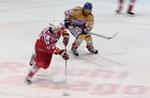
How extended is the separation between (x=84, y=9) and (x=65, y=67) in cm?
75

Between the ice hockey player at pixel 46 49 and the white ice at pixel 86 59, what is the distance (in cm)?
16

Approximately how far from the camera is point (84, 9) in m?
6.70

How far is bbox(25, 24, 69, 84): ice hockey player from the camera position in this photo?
5.84 m

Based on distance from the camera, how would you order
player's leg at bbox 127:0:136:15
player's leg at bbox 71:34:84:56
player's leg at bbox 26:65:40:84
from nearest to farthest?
player's leg at bbox 26:65:40:84 → player's leg at bbox 71:34:84:56 → player's leg at bbox 127:0:136:15

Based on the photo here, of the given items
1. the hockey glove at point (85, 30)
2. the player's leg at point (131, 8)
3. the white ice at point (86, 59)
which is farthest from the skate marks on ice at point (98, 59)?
the player's leg at point (131, 8)

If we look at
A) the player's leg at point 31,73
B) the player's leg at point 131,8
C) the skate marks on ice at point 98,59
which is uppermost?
the player's leg at point 131,8

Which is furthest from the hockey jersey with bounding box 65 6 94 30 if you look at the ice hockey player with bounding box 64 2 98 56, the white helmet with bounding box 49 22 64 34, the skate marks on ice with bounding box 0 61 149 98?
the white helmet with bounding box 49 22 64 34

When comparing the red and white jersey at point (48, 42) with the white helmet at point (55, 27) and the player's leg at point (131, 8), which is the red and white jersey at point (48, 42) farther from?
the player's leg at point (131, 8)

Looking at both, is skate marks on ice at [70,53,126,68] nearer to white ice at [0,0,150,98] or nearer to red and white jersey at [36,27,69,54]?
white ice at [0,0,150,98]

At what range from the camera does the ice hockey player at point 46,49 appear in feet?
19.2

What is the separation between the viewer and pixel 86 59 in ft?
22.5

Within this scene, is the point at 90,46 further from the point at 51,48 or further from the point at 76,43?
the point at 51,48

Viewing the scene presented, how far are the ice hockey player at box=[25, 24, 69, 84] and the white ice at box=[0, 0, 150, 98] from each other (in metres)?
0.16

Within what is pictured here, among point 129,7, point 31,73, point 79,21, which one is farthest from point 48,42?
point 129,7
